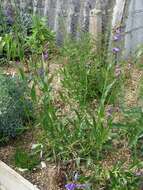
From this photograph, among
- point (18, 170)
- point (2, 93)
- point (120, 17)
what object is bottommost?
point (18, 170)

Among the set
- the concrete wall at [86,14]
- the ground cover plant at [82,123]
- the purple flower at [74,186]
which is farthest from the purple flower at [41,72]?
the purple flower at [74,186]

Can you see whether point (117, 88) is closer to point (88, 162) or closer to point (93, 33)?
point (88, 162)

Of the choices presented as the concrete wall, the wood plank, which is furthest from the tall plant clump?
the concrete wall

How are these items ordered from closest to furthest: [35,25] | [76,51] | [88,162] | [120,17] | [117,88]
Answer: [88,162] → [117,88] → [76,51] → [120,17] → [35,25]

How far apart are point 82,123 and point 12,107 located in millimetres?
634

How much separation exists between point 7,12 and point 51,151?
2.69 m

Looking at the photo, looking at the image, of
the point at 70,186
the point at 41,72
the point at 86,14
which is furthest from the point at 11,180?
the point at 86,14

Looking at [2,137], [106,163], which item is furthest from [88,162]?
[2,137]

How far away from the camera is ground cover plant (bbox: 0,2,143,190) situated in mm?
3373

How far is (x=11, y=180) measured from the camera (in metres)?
3.49

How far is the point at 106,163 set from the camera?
3.49 metres

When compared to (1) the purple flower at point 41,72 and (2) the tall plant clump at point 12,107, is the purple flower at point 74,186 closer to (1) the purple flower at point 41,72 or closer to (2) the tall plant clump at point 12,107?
(2) the tall plant clump at point 12,107

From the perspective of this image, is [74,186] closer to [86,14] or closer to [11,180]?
[11,180]

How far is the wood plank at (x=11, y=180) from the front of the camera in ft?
11.0
